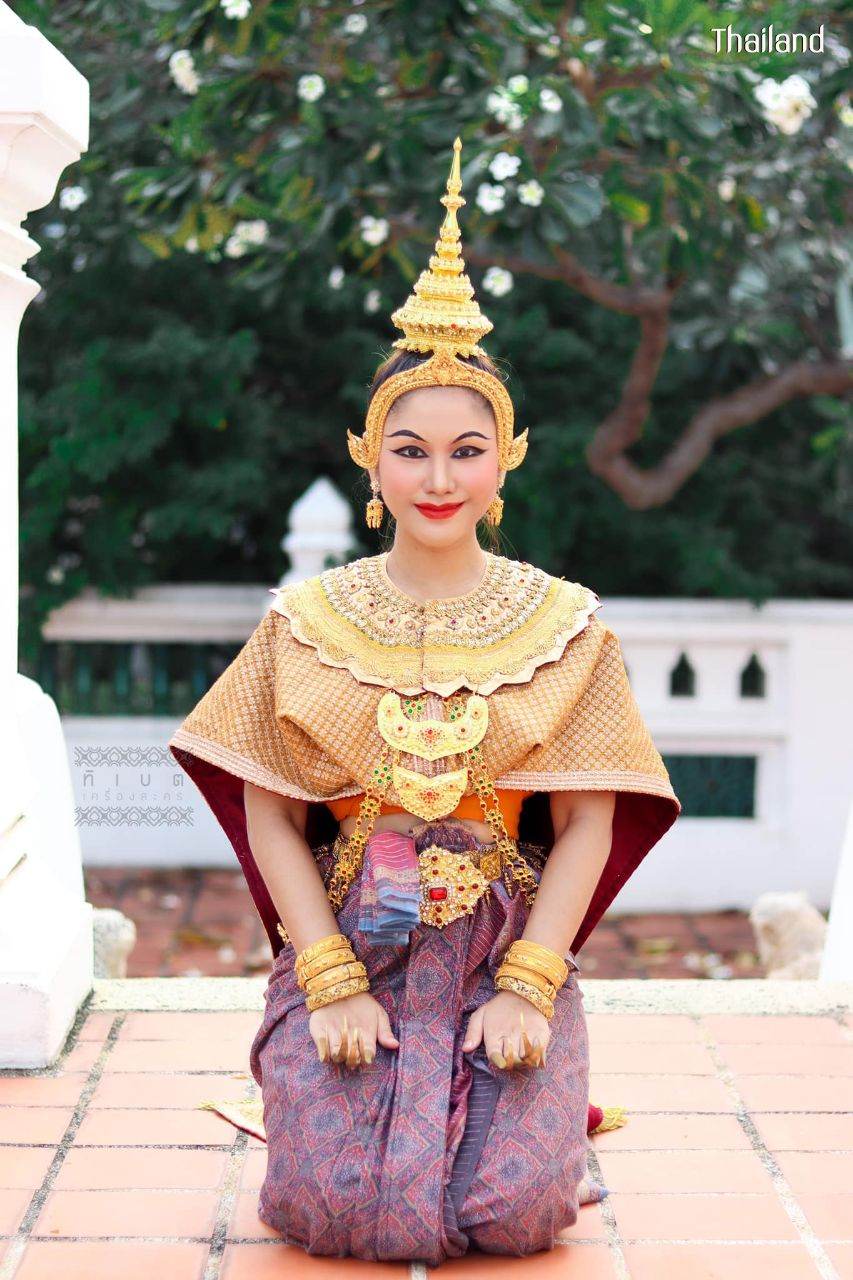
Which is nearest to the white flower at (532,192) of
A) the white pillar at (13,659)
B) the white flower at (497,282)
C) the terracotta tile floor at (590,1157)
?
the white flower at (497,282)

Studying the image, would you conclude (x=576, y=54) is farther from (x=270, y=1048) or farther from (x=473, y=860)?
(x=270, y=1048)

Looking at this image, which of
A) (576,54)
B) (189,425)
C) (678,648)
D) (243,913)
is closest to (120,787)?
(243,913)

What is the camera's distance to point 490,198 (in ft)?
14.2

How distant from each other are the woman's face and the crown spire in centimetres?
8

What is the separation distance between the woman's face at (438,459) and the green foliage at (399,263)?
1855 millimetres

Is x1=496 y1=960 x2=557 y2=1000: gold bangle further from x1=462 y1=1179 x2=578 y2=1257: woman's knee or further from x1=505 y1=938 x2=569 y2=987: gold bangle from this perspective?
x1=462 y1=1179 x2=578 y2=1257: woman's knee

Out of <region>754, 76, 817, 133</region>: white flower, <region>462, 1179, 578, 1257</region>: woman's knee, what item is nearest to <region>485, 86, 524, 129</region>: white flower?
<region>754, 76, 817, 133</region>: white flower

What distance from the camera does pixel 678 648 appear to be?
5992 mm

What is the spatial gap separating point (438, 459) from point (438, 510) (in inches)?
3.3

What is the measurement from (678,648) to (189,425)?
2.00 m

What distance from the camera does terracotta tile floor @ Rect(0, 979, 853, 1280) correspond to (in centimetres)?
250

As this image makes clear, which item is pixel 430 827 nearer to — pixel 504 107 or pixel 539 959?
pixel 539 959

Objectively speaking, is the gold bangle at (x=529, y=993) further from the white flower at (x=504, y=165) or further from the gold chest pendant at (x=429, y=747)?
the white flower at (x=504, y=165)

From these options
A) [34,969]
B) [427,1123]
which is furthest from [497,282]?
[427,1123]
